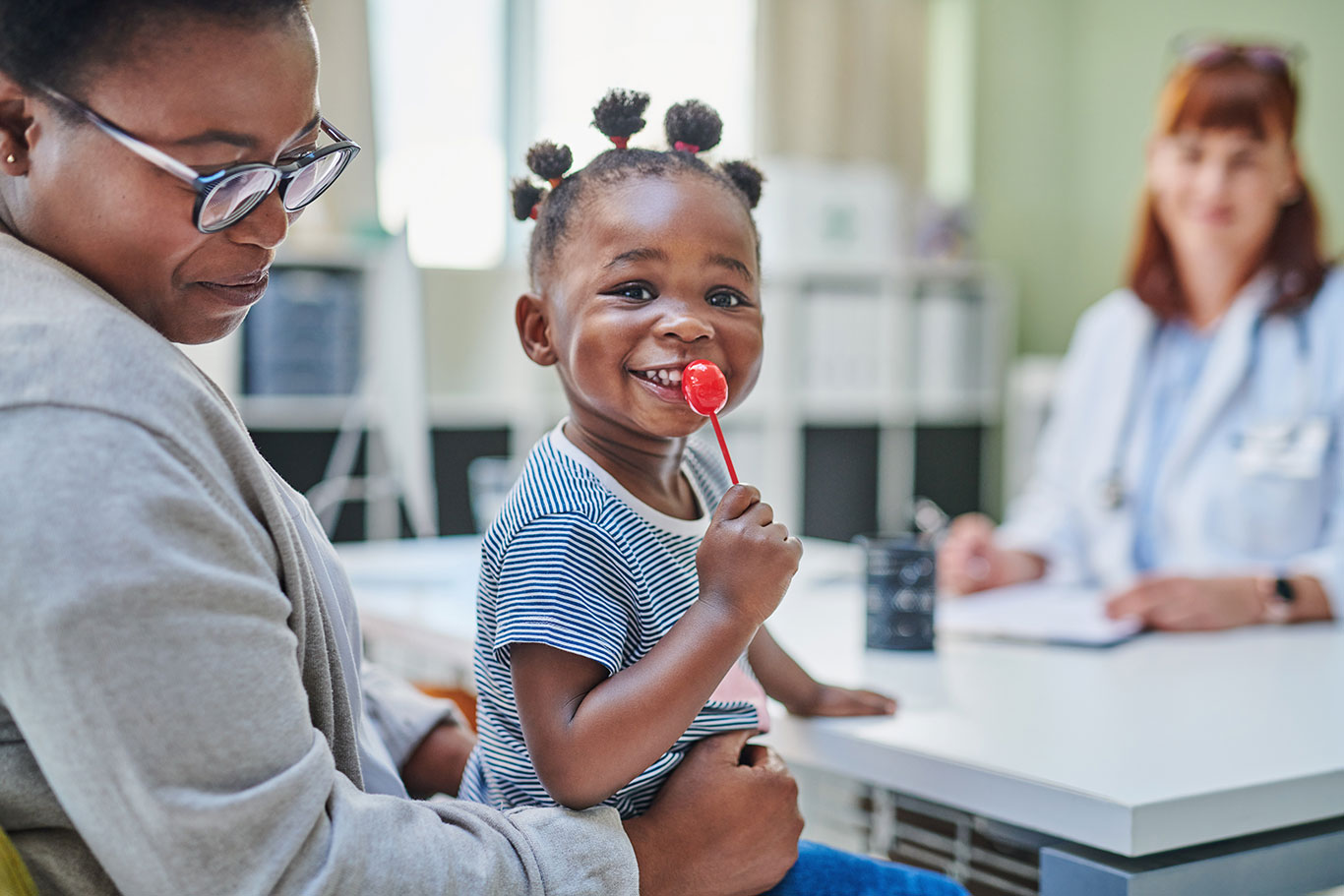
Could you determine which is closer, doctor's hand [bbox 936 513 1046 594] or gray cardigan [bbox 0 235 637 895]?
gray cardigan [bbox 0 235 637 895]

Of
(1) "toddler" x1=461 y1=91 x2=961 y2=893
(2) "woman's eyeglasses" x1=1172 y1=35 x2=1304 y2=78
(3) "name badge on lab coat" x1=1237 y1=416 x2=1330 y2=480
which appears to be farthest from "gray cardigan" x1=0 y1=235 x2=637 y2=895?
(2) "woman's eyeglasses" x1=1172 y1=35 x2=1304 y2=78

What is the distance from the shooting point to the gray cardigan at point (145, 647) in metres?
0.53

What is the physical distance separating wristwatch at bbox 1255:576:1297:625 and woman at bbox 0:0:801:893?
117 cm

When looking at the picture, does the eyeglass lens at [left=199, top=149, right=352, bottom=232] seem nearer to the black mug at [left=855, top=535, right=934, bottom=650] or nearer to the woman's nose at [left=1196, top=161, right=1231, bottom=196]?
the black mug at [left=855, top=535, right=934, bottom=650]

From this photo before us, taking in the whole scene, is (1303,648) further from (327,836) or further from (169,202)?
(169,202)

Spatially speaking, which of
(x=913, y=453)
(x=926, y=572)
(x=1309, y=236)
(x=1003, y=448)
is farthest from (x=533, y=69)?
(x=926, y=572)

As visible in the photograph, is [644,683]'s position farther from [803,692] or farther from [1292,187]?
[1292,187]

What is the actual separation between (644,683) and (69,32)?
A: 0.46m

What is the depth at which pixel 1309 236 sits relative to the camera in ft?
6.73

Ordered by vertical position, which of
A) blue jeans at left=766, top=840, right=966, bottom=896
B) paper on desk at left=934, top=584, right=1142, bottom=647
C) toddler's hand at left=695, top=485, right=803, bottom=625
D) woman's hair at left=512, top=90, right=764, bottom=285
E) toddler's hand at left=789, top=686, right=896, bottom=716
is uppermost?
woman's hair at left=512, top=90, right=764, bottom=285

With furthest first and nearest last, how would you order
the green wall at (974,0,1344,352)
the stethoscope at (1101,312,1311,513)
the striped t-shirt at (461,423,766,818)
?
the green wall at (974,0,1344,352) → the stethoscope at (1101,312,1311,513) → the striped t-shirt at (461,423,766,818)

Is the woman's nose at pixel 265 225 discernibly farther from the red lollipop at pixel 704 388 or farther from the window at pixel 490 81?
the window at pixel 490 81

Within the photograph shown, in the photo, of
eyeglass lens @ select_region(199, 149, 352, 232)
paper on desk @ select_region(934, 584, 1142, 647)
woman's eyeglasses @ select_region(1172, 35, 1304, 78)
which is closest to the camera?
eyeglass lens @ select_region(199, 149, 352, 232)

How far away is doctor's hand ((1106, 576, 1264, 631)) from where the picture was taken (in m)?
1.51
